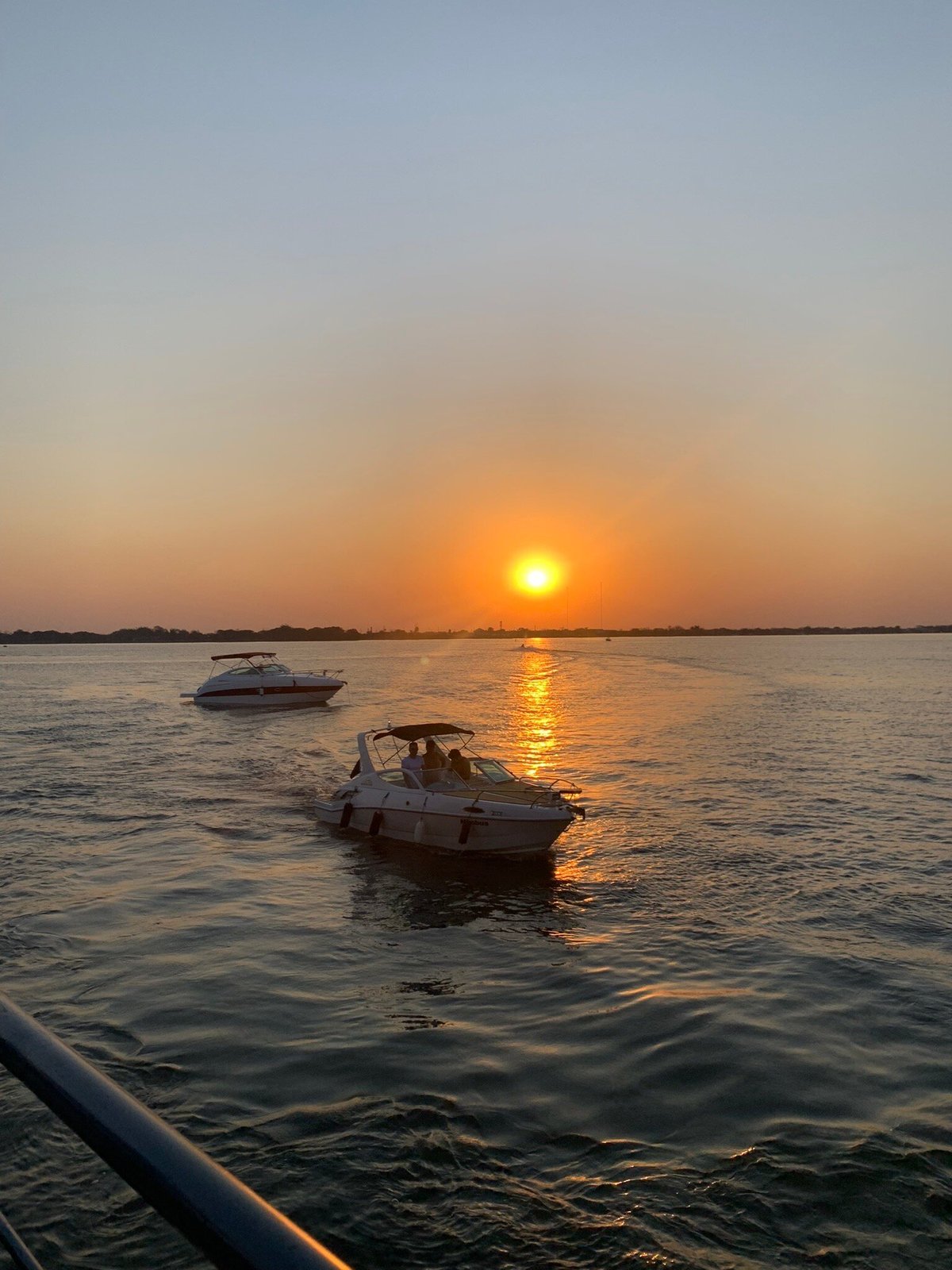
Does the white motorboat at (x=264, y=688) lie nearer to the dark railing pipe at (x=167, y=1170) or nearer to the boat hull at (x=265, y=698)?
the boat hull at (x=265, y=698)

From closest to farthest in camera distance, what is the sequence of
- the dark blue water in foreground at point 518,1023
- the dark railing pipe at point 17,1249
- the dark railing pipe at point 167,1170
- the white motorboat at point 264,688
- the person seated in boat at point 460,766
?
the dark railing pipe at point 167,1170
the dark railing pipe at point 17,1249
the dark blue water in foreground at point 518,1023
the person seated in boat at point 460,766
the white motorboat at point 264,688

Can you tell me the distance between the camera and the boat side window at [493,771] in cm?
2541

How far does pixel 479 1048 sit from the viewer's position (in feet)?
41.1

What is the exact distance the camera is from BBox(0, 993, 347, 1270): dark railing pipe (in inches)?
53.1

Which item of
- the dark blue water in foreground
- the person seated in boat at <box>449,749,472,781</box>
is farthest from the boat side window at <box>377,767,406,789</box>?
the dark blue water in foreground

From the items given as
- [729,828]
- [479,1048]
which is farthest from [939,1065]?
[729,828]

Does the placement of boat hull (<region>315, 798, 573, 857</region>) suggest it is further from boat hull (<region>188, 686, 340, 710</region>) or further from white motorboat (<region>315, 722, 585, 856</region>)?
boat hull (<region>188, 686, 340, 710</region>)

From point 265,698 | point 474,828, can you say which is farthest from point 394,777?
point 265,698

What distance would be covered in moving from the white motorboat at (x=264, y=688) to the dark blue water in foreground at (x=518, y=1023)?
35032 millimetres

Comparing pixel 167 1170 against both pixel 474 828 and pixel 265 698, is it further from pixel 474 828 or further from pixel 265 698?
pixel 265 698

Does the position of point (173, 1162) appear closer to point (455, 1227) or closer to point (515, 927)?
point (455, 1227)

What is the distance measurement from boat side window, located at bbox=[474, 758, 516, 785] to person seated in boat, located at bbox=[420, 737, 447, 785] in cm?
94

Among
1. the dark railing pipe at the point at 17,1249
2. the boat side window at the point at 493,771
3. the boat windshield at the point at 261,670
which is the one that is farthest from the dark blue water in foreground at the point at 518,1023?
the boat windshield at the point at 261,670

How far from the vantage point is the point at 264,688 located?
68.9 meters
